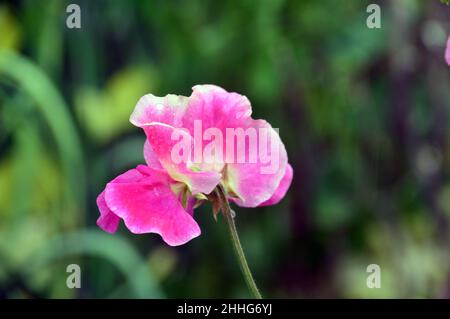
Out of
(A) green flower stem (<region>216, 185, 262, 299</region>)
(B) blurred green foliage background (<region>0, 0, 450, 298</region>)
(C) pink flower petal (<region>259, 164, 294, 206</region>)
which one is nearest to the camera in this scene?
(A) green flower stem (<region>216, 185, 262, 299</region>)

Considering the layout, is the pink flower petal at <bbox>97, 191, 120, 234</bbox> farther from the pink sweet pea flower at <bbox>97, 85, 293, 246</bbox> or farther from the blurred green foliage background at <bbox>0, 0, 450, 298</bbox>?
the blurred green foliage background at <bbox>0, 0, 450, 298</bbox>

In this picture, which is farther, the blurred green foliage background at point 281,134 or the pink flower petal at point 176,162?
the blurred green foliage background at point 281,134

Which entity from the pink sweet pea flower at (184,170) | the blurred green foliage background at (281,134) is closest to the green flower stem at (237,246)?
the pink sweet pea flower at (184,170)

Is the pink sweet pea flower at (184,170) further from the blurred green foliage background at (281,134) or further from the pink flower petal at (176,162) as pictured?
the blurred green foliage background at (281,134)

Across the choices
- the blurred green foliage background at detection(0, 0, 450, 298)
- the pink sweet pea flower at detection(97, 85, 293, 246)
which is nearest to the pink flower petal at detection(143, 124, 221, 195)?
the pink sweet pea flower at detection(97, 85, 293, 246)

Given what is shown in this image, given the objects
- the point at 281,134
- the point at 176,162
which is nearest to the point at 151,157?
the point at 176,162

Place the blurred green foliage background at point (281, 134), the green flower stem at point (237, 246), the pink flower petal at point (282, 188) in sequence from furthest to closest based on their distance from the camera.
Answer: the blurred green foliage background at point (281, 134), the pink flower petal at point (282, 188), the green flower stem at point (237, 246)

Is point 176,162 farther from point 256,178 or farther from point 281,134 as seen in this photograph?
point 281,134
